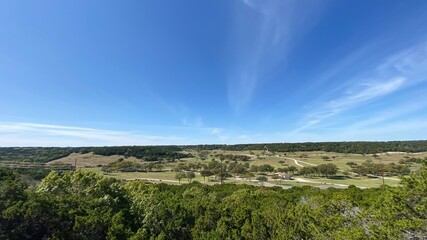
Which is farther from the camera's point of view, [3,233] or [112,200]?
[112,200]

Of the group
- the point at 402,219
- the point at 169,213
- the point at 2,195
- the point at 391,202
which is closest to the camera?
the point at 402,219

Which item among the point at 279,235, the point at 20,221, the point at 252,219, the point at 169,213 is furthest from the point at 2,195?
the point at 279,235

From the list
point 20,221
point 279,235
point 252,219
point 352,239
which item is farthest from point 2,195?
point 352,239

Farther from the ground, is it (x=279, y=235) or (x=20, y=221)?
(x=20, y=221)

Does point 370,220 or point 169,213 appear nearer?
point 370,220

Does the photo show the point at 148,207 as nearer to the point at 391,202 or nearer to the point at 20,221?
the point at 20,221

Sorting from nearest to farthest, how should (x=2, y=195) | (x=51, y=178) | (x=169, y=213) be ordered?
(x=2, y=195) → (x=169, y=213) → (x=51, y=178)

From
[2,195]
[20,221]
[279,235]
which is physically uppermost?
[2,195]

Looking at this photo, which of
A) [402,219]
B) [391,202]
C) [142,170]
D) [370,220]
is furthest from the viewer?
[142,170]

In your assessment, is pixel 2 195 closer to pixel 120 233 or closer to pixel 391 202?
pixel 120 233
